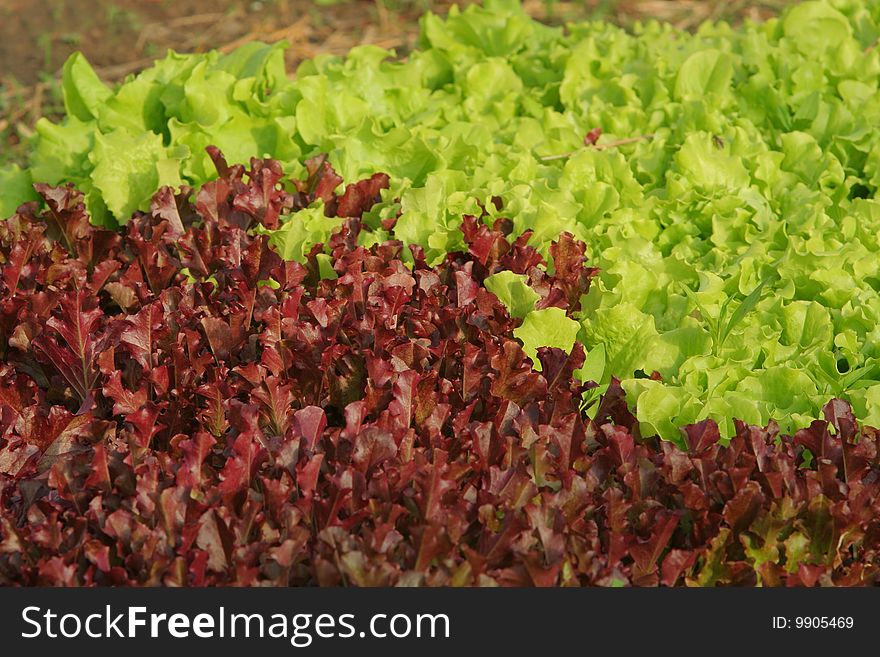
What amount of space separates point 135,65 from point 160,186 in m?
2.77

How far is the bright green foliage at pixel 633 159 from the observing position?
9.89 ft

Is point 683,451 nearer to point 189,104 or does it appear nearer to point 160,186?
point 160,186

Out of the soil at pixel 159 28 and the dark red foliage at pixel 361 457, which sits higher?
the soil at pixel 159 28

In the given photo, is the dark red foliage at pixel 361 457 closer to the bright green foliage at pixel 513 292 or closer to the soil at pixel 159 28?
the bright green foliage at pixel 513 292

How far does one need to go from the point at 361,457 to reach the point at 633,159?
1949mm

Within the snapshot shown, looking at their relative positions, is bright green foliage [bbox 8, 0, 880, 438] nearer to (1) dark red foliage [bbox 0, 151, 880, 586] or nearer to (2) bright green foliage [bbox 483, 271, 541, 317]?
(2) bright green foliage [bbox 483, 271, 541, 317]

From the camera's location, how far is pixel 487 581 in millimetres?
2213

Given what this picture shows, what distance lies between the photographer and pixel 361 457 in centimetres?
246

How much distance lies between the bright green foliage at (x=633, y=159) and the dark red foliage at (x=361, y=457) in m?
0.24

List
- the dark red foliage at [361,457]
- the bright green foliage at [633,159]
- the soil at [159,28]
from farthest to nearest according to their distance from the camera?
the soil at [159,28] < the bright green foliage at [633,159] < the dark red foliage at [361,457]

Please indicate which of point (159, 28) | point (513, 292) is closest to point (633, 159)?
point (513, 292)

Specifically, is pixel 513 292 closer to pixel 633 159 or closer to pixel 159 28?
pixel 633 159

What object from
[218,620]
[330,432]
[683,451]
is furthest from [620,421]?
[218,620]

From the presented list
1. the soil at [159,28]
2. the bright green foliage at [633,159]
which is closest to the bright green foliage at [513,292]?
the bright green foliage at [633,159]
